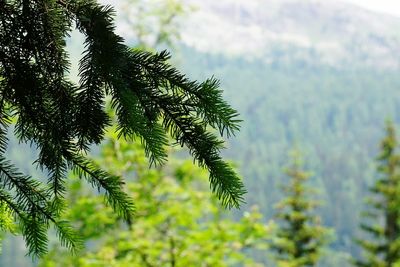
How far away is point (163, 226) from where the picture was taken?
27.0 ft

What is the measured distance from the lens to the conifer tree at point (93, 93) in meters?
1.35

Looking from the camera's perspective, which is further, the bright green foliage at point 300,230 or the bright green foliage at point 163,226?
the bright green foliage at point 300,230

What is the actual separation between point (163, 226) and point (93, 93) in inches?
275

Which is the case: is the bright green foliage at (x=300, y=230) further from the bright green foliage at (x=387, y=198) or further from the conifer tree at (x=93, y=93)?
A: the conifer tree at (x=93, y=93)

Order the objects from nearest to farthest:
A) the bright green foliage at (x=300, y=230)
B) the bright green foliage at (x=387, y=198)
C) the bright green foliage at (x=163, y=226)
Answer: the bright green foliage at (x=163, y=226)
the bright green foliage at (x=387, y=198)
the bright green foliage at (x=300, y=230)

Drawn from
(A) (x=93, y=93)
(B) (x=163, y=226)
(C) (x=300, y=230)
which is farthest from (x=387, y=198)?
(A) (x=93, y=93)

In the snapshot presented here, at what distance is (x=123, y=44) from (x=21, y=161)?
17255 cm

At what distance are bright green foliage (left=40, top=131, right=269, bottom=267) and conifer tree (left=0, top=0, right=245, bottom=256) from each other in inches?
217

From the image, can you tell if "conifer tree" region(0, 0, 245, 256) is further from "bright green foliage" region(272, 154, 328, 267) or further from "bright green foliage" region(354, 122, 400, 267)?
"bright green foliage" region(272, 154, 328, 267)

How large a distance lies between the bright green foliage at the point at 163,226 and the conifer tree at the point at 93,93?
551 centimetres

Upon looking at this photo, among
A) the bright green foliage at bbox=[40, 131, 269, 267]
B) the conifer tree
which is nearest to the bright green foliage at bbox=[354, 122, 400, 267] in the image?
the bright green foliage at bbox=[40, 131, 269, 267]

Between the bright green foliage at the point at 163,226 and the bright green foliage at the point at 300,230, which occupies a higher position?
the bright green foliage at the point at 300,230

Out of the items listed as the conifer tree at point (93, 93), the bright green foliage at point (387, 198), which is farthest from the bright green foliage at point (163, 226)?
the bright green foliage at point (387, 198)

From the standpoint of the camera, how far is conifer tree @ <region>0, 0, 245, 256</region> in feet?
4.44
